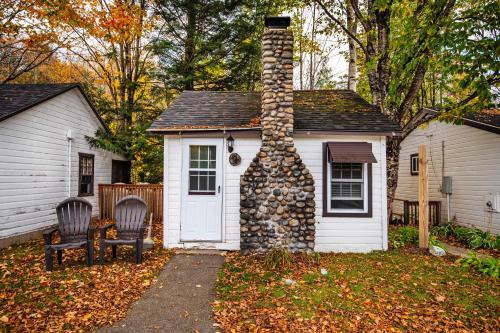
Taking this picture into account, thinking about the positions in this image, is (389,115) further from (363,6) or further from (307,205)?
(363,6)

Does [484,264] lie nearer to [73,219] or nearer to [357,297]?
[357,297]

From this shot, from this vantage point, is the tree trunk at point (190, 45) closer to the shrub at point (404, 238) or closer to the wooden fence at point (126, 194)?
the wooden fence at point (126, 194)

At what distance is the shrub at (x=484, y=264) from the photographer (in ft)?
17.9

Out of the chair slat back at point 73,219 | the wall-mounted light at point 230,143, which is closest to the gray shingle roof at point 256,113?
Result: the wall-mounted light at point 230,143

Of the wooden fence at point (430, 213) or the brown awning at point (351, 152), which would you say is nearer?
the brown awning at point (351, 152)

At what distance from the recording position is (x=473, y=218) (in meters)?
9.23

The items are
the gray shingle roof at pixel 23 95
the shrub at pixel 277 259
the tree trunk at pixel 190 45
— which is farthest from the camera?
the tree trunk at pixel 190 45

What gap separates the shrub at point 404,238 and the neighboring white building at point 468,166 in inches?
110

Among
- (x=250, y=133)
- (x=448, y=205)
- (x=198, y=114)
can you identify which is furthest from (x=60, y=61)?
(x=448, y=205)

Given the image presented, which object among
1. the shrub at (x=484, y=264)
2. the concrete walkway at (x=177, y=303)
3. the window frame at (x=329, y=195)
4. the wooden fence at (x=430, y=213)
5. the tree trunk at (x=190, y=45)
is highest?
the tree trunk at (x=190, y=45)

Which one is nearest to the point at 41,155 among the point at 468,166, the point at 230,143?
the point at 230,143

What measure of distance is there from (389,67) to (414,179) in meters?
5.59

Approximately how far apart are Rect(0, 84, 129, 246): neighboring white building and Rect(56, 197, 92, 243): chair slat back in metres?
2.68

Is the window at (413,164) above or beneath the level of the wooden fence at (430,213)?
above
